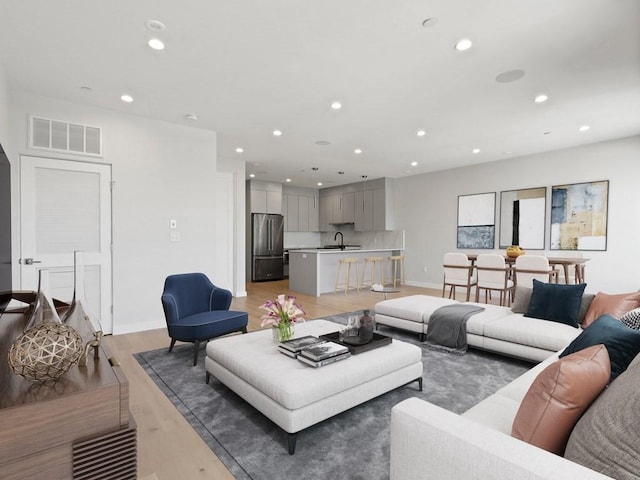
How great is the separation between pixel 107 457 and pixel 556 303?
3577 mm

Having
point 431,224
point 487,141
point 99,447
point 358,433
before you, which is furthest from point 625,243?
point 99,447

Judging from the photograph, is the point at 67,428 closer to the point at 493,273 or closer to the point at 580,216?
the point at 493,273

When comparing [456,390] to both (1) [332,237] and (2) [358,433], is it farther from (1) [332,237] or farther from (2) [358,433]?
(1) [332,237]

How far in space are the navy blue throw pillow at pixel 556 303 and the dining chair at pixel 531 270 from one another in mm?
1467

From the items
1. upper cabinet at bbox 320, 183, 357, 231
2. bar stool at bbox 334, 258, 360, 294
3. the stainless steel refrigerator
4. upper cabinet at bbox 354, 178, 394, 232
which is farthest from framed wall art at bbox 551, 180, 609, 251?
the stainless steel refrigerator

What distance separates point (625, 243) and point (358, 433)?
18.8ft

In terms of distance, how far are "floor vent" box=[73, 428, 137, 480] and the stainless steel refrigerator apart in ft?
25.6

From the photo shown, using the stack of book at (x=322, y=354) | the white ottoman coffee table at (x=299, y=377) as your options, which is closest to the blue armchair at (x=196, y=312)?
the white ottoman coffee table at (x=299, y=377)

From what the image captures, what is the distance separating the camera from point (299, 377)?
6.47 ft

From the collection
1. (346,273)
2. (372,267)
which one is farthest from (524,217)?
(346,273)

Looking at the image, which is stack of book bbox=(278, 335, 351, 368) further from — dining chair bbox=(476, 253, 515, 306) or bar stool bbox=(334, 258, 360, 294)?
bar stool bbox=(334, 258, 360, 294)

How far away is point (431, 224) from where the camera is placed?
26.5 feet

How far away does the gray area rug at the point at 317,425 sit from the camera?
176cm

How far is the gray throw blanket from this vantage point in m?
3.44
